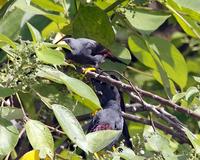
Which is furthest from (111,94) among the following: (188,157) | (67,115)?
(67,115)

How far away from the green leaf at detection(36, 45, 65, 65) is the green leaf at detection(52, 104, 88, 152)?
105 mm

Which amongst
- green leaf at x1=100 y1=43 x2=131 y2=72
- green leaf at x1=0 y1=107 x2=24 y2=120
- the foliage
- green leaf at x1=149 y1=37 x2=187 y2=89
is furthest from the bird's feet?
green leaf at x1=0 y1=107 x2=24 y2=120

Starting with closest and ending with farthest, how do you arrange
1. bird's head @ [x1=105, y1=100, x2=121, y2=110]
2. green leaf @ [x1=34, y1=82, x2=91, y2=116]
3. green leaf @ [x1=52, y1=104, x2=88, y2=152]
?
green leaf @ [x1=52, y1=104, x2=88, y2=152], green leaf @ [x1=34, y1=82, x2=91, y2=116], bird's head @ [x1=105, y1=100, x2=121, y2=110]

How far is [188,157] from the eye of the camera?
1.64 m

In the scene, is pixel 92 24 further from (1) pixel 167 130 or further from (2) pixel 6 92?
(2) pixel 6 92

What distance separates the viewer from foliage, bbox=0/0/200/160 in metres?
1.46

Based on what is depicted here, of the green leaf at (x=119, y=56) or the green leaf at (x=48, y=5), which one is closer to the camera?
the green leaf at (x=48, y=5)

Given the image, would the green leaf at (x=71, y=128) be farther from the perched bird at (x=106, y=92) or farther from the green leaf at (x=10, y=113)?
the perched bird at (x=106, y=92)

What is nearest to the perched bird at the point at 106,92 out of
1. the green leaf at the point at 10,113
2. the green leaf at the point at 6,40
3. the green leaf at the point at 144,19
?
the green leaf at the point at 144,19

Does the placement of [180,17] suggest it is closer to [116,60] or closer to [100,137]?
[116,60]

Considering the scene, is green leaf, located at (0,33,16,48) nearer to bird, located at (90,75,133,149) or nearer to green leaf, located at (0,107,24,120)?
green leaf, located at (0,107,24,120)

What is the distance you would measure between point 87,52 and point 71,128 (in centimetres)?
82

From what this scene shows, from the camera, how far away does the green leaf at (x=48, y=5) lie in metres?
1.93

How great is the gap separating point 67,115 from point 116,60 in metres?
0.74
